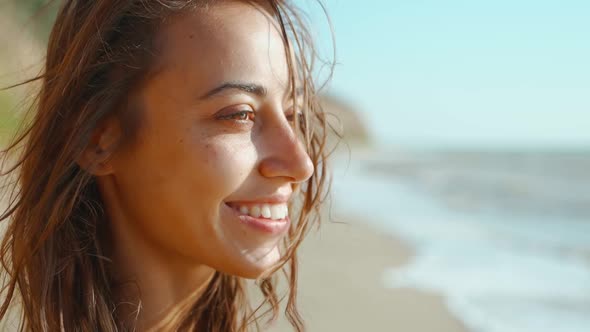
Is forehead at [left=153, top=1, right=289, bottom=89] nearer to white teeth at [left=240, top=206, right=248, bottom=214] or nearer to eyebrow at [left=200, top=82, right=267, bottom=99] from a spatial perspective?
eyebrow at [left=200, top=82, right=267, bottom=99]

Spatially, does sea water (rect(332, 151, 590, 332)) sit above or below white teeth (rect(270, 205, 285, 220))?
below

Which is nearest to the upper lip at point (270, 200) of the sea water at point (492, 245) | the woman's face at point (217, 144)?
the woman's face at point (217, 144)

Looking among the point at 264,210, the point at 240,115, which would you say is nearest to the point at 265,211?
the point at 264,210

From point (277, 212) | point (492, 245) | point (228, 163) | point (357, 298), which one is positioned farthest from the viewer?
A: point (492, 245)

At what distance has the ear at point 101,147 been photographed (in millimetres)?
2170

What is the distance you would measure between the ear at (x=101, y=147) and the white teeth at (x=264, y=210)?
0.40m

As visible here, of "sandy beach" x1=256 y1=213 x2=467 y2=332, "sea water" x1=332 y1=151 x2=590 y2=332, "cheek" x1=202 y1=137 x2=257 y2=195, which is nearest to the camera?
"cheek" x1=202 y1=137 x2=257 y2=195

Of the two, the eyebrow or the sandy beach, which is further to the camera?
the sandy beach

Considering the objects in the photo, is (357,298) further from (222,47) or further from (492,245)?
(222,47)

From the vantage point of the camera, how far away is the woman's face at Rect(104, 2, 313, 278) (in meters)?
2.09

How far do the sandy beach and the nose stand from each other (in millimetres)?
2413

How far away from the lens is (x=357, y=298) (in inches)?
250

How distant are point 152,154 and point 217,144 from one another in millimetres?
191

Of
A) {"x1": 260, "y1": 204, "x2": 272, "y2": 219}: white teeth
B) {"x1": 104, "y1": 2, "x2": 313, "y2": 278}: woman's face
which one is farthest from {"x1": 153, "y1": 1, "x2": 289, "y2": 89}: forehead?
{"x1": 260, "y1": 204, "x2": 272, "y2": 219}: white teeth
